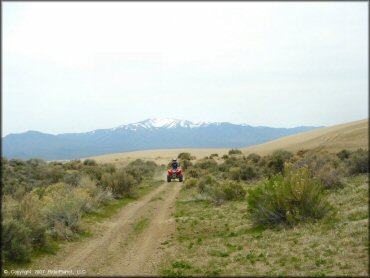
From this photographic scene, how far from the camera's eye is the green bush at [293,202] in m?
12.6

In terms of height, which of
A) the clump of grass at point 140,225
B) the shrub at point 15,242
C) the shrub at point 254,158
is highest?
the shrub at point 15,242

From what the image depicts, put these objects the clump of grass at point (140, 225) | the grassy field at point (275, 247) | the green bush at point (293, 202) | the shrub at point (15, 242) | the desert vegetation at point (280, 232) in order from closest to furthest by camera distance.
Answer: the grassy field at point (275, 247)
the desert vegetation at point (280, 232)
the shrub at point (15, 242)
the green bush at point (293, 202)
the clump of grass at point (140, 225)

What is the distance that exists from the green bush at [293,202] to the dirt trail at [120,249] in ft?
11.5

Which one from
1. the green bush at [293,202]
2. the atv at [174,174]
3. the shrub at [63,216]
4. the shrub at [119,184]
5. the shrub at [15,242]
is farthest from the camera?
the atv at [174,174]

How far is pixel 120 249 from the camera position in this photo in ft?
39.6

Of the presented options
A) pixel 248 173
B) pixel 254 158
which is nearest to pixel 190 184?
pixel 248 173

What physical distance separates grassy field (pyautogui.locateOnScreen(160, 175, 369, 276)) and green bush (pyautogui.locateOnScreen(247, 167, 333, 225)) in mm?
430

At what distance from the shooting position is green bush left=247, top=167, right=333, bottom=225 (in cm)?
1257

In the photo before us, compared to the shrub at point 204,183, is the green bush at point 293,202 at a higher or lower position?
higher

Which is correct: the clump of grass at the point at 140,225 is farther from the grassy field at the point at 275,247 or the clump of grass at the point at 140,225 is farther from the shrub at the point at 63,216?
the shrub at the point at 63,216

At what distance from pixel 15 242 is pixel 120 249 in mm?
3061

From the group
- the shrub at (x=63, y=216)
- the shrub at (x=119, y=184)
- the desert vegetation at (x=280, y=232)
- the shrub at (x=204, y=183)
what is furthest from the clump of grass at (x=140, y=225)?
the shrub at (x=204, y=183)

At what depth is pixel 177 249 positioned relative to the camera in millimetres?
11664

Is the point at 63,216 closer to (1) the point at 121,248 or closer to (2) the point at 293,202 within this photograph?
(1) the point at 121,248
